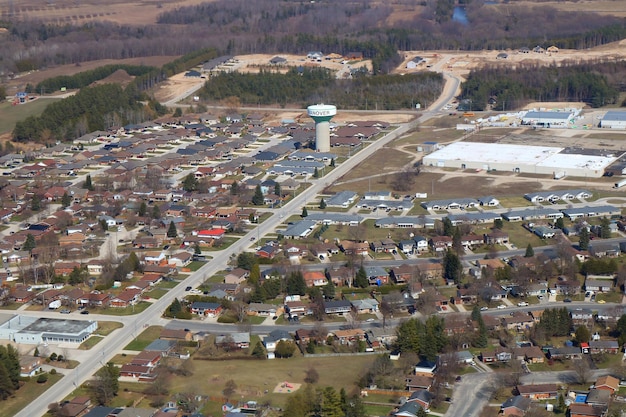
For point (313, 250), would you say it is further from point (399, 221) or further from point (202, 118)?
point (202, 118)

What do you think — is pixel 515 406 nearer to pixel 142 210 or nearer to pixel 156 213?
pixel 156 213

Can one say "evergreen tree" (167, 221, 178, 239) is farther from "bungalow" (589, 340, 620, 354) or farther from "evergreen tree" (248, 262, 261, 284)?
"bungalow" (589, 340, 620, 354)

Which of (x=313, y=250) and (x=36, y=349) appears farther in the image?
(x=313, y=250)

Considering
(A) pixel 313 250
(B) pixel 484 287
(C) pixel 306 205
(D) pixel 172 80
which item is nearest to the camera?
(B) pixel 484 287

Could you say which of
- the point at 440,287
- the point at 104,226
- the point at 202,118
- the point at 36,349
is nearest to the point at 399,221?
the point at 440,287

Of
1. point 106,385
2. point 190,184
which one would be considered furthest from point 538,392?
point 190,184

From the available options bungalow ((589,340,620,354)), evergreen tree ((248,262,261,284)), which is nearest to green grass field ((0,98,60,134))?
evergreen tree ((248,262,261,284))

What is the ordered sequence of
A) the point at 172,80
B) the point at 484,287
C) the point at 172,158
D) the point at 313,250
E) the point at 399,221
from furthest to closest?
the point at 172,80, the point at 172,158, the point at 399,221, the point at 313,250, the point at 484,287
